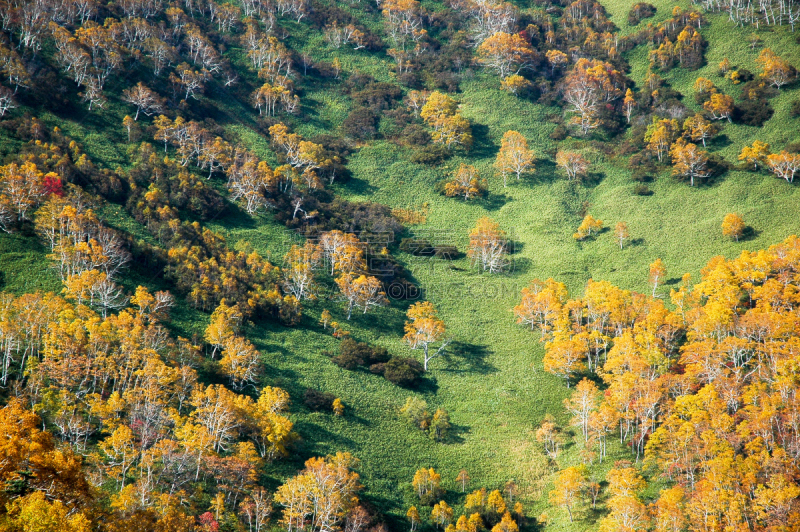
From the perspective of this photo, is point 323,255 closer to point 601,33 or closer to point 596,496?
point 596,496

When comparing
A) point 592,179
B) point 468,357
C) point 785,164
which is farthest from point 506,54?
point 468,357

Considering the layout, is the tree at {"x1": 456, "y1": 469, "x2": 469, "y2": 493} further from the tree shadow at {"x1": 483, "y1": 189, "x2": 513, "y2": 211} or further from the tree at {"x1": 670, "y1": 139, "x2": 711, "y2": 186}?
the tree at {"x1": 670, "y1": 139, "x2": 711, "y2": 186}

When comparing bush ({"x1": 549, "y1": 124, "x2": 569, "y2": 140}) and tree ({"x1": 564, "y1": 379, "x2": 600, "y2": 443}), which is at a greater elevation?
bush ({"x1": 549, "y1": 124, "x2": 569, "y2": 140})

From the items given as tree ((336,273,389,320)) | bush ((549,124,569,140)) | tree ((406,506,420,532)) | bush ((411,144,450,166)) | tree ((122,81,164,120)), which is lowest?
tree ((406,506,420,532))

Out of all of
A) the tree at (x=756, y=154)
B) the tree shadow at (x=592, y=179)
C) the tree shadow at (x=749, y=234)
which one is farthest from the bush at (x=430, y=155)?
the tree shadow at (x=749, y=234)

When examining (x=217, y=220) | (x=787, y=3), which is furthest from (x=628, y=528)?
(x=787, y=3)

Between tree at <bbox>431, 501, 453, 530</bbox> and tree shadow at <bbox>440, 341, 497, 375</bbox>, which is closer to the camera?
tree at <bbox>431, 501, 453, 530</bbox>

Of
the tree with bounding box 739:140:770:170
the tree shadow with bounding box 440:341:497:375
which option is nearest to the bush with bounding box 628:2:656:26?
the tree with bounding box 739:140:770:170
